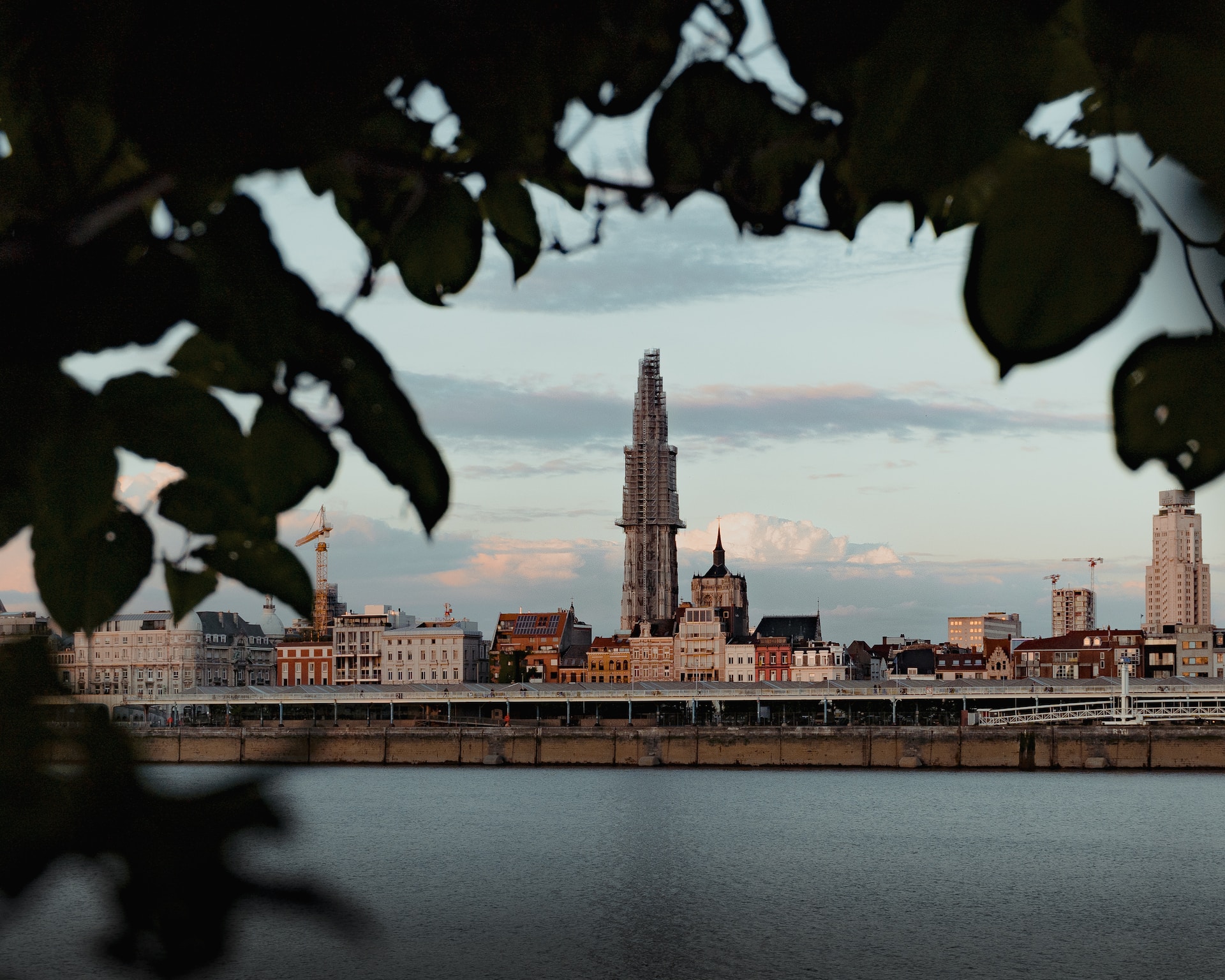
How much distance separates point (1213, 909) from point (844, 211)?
2960 cm

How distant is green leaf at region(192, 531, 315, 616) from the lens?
0.66 m

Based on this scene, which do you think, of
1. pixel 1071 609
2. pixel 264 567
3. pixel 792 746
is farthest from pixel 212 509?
pixel 1071 609

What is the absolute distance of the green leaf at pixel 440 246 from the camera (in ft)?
2.34

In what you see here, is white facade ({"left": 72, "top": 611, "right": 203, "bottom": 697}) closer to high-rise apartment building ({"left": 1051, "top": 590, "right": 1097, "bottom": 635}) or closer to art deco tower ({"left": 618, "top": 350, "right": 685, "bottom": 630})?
art deco tower ({"left": 618, "top": 350, "right": 685, "bottom": 630})

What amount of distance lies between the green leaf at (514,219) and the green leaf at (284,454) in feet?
0.85

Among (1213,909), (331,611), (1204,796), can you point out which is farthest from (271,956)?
(331,611)

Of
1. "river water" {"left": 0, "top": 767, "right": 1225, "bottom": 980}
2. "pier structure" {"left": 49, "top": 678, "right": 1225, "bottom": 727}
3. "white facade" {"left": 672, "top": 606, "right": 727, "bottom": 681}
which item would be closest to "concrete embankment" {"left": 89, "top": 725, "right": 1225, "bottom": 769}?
"pier structure" {"left": 49, "top": 678, "right": 1225, "bottom": 727}

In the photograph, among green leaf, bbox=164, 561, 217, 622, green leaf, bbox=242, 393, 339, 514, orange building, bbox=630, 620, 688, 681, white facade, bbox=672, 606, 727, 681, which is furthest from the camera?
orange building, bbox=630, 620, 688, 681

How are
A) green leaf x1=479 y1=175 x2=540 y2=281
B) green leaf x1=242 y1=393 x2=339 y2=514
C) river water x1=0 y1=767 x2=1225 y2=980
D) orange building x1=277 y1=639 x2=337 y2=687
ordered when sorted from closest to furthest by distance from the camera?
1. green leaf x1=242 y1=393 x2=339 y2=514
2. green leaf x1=479 y1=175 x2=540 y2=281
3. river water x1=0 y1=767 x2=1225 y2=980
4. orange building x1=277 y1=639 x2=337 y2=687

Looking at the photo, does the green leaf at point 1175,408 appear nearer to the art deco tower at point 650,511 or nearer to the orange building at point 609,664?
the orange building at point 609,664

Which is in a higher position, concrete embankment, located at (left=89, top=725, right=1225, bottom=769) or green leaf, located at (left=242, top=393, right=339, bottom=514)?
green leaf, located at (left=242, top=393, right=339, bottom=514)

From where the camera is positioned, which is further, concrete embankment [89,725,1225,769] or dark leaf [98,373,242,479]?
concrete embankment [89,725,1225,769]

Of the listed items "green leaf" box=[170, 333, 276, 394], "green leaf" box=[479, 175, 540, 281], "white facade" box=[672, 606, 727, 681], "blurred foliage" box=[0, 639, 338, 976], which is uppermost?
"green leaf" box=[479, 175, 540, 281]

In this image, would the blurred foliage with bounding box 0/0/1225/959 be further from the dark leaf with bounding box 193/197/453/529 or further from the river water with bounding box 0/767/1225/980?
the river water with bounding box 0/767/1225/980
